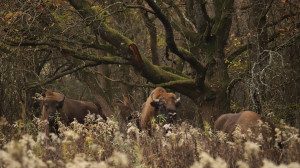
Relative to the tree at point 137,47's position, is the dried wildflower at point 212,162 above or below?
below

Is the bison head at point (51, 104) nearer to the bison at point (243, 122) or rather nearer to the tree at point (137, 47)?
the tree at point (137, 47)

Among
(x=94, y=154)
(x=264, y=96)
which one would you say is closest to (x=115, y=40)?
(x=264, y=96)

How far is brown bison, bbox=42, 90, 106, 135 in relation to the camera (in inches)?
471

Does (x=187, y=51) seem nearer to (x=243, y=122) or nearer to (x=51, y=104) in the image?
(x=243, y=122)

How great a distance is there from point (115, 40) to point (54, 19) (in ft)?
6.19

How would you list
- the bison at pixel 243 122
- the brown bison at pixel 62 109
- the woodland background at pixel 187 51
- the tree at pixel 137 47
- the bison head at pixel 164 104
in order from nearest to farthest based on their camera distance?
the bison at pixel 243 122 → the woodland background at pixel 187 51 → the tree at pixel 137 47 → the brown bison at pixel 62 109 → the bison head at pixel 164 104

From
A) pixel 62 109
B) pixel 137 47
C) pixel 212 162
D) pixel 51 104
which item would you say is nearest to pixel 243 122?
pixel 137 47

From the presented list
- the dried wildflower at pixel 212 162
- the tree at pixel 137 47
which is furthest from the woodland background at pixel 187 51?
the dried wildflower at pixel 212 162

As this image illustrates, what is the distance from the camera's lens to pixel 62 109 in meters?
12.8

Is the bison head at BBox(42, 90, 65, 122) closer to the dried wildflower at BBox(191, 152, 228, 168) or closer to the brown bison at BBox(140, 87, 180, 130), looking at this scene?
the brown bison at BBox(140, 87, 180, 130)

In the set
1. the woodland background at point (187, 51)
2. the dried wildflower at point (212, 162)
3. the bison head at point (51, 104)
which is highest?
the woodland background at point (187, 51)

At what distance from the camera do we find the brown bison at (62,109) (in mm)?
11964

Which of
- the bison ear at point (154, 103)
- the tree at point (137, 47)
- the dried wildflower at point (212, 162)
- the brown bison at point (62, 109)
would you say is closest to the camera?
the dried wildflower at point (212, 162)

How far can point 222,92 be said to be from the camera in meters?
12.6
